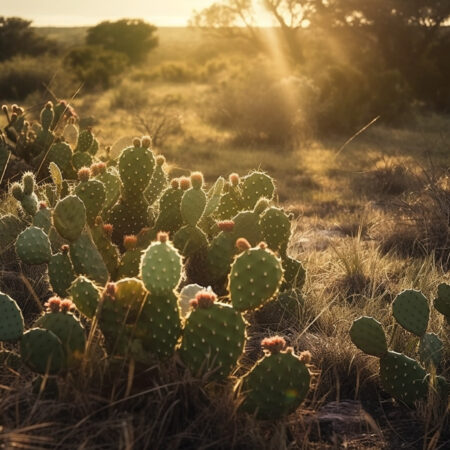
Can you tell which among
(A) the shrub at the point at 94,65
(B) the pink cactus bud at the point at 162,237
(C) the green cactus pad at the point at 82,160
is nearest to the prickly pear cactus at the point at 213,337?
(B) the pink cactus bud at the point at 162,237

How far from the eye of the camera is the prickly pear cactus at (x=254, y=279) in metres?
2.44

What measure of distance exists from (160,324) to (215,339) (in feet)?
0.67

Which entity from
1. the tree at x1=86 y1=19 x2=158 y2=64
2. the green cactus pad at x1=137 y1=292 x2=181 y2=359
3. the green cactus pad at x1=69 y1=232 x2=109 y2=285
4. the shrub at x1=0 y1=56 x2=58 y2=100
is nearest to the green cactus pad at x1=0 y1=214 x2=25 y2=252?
the green cactus pad at x1=69 y1=232 x2=109 y2=285

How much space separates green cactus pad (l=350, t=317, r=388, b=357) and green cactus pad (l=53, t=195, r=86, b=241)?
1.22m

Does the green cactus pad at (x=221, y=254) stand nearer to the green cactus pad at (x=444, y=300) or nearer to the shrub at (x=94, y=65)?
the green cactus pad at (x=444, y=300)

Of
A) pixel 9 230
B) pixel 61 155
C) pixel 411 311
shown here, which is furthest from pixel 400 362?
pixel 61 155

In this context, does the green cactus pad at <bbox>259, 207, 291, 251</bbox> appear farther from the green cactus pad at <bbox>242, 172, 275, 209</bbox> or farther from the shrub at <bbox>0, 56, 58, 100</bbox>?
the shrub at <bbox>0, 56, 58, 100</bbox>

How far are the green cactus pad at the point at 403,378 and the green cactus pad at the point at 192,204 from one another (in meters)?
1.15

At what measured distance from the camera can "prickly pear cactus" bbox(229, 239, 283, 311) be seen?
96.2 inches

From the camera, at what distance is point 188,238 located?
3.60m

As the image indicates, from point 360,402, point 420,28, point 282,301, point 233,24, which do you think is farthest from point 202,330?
point 233,24

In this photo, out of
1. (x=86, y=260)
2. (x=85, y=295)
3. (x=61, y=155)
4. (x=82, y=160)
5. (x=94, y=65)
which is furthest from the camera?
(x=94, y=65)

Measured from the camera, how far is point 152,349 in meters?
2.48

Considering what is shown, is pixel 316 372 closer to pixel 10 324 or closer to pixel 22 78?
pixel 10 324
